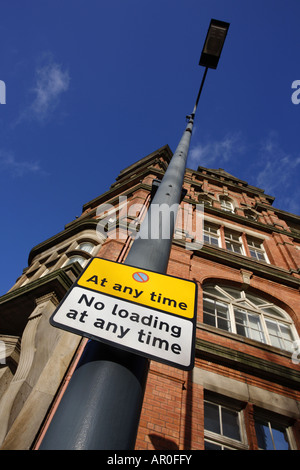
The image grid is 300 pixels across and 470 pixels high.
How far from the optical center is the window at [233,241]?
13814mm

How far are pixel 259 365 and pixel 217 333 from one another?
1248mm

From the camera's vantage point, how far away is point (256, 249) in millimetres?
14258

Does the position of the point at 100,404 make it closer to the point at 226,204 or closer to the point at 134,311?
the point at 134,311

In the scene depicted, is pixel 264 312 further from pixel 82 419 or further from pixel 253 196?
pixel 253 196

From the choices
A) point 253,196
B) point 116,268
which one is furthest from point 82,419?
point 253,196

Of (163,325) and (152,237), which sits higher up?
(152,237)

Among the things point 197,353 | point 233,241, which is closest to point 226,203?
point 233,241

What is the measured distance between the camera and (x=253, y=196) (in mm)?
21781

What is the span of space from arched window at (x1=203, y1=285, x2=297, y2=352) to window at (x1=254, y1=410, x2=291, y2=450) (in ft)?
7.66

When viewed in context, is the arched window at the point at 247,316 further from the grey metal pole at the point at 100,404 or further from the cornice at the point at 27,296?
the grey metal pole at the point at 100,404

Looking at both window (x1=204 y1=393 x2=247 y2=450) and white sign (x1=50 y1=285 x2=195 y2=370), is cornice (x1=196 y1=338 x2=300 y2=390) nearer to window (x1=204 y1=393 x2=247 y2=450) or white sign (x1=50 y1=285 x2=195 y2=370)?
window (x1=204 y1=393 x2=247 y2=450)

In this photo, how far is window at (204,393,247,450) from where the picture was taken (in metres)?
5.30

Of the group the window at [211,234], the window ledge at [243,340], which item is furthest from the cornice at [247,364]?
the window at [211,234]

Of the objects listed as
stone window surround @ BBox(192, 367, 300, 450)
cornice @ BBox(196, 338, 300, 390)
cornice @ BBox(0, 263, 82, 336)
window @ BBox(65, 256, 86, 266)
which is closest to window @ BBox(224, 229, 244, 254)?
cornice @ BBox(196, 338, 300, 390)
